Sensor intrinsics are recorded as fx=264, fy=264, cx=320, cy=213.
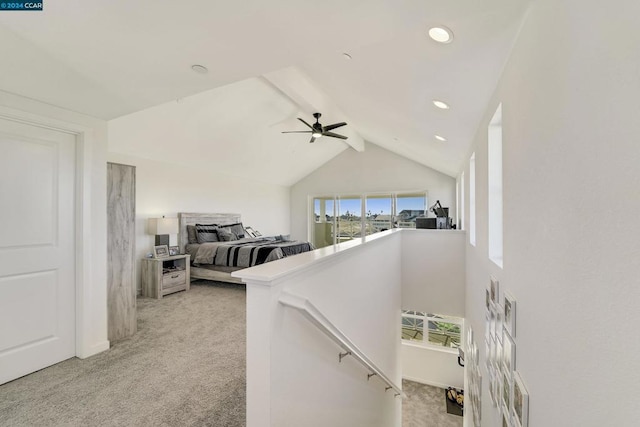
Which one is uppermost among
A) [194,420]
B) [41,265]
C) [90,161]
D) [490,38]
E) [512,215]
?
[490,38]

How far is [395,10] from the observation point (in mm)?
1311

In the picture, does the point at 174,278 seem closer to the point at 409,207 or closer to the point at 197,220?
the point at 197,220

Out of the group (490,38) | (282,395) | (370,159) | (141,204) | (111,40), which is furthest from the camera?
(370,159)

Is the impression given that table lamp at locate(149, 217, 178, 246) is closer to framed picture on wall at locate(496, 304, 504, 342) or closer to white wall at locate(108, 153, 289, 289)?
white wall at locate(108, 153, 289, 289)

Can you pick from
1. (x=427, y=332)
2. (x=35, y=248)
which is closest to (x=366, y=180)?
(x=427, y=332)

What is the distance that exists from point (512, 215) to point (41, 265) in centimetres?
349

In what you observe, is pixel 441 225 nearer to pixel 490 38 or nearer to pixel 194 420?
pixel 490 38

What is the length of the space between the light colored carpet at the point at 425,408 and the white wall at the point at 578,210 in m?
4.75

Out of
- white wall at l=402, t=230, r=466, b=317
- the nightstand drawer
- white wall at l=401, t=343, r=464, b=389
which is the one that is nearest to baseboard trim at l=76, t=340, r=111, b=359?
the nightstand drawer

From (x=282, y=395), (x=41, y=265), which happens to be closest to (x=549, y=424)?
(x=282, y=395)

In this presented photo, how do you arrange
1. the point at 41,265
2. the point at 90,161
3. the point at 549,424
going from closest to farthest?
the point at 549,424 < the point at 41,265 < the point at 90,161

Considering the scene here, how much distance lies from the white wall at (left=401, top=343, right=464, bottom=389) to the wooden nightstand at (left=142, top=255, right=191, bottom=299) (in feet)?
16.9

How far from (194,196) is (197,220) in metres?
0.53

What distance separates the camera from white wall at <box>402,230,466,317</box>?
4.09m
